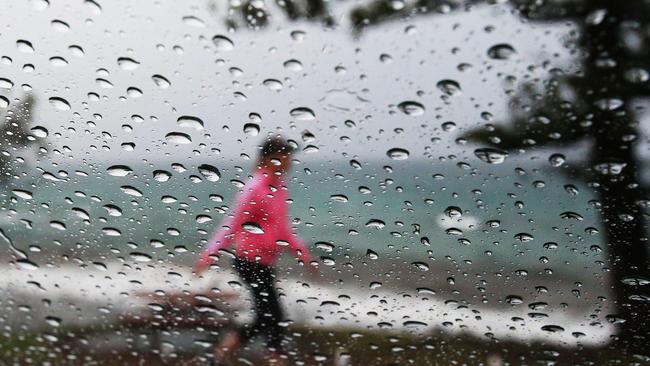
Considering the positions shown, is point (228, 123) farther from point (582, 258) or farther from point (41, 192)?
point (582, 258)

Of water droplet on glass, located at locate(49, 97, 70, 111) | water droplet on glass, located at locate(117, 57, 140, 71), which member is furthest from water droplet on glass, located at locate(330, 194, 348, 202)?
water droplet on glass, located at locate(49, 97, 70, 111)

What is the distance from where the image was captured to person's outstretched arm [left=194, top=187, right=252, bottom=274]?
5.03 ft

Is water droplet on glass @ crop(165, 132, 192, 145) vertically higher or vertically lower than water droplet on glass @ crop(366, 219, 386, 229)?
higher

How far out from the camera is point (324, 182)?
147 centimetres

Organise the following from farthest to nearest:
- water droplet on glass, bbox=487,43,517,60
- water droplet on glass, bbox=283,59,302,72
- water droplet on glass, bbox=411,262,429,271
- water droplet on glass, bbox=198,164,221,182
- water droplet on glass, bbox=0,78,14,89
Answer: water droplet on glass, bbox=411,262,429,271, water droplet on glass, bbox=198,164,221,182, water droplet on glass, bbox=0,78,14,89, water droplet on glass, bbox=283,59,302,72, water droplet on glass, bbox=487,43,517,60

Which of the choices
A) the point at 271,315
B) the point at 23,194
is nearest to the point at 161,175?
the point at 23,194

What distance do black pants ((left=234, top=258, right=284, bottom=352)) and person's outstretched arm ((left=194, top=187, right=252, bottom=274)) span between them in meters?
0.06

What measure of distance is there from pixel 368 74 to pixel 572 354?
981mm

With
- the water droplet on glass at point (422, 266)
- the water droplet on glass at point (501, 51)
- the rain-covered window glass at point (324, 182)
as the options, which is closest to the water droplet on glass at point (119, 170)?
the rain-covered window glass at point (324, 182)

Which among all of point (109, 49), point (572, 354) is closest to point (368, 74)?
point (109, 49)

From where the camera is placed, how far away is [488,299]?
1585 millimetres

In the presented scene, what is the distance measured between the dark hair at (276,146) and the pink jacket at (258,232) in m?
0.14

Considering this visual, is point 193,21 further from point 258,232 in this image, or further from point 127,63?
point 258,232

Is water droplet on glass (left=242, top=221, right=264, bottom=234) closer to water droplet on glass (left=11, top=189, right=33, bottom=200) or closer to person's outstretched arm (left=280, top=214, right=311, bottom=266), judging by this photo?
person's outstretched arm (left=280, top=214, right=311, bottom=266)
